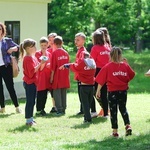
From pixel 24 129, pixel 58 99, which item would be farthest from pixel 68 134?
pixel 58 99

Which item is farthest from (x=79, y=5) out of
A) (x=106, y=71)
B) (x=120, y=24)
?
(x=106, y=71)

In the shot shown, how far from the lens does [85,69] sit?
35.7 ft

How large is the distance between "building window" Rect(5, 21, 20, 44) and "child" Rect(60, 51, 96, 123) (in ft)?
16.0

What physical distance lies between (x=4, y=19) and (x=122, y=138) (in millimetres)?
7207

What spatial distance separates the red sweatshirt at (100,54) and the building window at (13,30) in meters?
4.65

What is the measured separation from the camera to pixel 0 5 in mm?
15242

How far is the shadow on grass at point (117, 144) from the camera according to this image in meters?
8.39

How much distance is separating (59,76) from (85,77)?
→ 4.28ft

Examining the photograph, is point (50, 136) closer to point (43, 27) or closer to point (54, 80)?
point (54, 80)

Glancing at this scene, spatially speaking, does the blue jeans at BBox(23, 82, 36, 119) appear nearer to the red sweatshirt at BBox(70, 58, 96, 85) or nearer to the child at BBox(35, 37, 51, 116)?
the red sweatshirt at BBox(70, 58, 96, 85)

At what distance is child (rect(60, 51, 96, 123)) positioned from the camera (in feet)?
35.5

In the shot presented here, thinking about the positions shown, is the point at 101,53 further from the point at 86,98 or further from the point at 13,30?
the point at 13,30

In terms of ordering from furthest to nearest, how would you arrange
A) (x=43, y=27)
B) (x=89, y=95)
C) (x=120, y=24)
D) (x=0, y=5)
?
(x=120, y=24) → (x=43, y=27) → (x=0, y=5) → (x=89, y=95)

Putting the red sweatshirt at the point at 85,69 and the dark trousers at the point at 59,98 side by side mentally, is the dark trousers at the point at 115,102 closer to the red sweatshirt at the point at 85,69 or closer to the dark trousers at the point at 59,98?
the red sweatshirt at the point at 85,69
